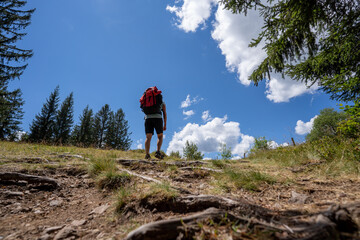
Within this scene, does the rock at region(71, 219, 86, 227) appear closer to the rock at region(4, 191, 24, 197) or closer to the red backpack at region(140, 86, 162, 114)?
the rock at region(4, 191, 24, 197)

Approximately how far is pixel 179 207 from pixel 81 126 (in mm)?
46305

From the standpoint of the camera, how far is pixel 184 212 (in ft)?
6.01

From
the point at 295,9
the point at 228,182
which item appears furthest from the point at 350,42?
the point at 228,182

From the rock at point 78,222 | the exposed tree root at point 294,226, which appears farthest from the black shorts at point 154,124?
the exposed tree root at point 294,226

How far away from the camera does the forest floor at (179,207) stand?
1.21 meters

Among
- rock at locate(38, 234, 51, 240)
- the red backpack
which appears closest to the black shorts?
the red backpack

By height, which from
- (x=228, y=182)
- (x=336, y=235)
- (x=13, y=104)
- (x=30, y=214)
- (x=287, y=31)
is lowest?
(x=30, y=214)

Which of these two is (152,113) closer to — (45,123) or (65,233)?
(65,233)

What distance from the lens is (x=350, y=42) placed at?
5020mm

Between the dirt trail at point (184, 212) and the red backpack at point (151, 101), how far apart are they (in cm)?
307

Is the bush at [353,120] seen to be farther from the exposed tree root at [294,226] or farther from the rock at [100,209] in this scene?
the rock at [100,209]

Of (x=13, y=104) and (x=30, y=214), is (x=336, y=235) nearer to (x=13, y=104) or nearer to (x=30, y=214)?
(x=30, y=214)

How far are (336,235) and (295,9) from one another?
5.08 meters

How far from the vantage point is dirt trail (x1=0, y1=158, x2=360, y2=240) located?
1.18 m
